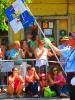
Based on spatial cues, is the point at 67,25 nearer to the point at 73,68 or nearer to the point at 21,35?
the point at 21,35

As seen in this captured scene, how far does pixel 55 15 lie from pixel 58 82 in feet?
17.7

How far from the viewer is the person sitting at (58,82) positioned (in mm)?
12797

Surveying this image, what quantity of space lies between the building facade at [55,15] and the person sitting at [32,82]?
16.0ft

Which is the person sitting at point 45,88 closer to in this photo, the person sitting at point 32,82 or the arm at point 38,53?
the person sitting at point 32,82

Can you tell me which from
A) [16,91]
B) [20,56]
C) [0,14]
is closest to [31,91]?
[16,91]

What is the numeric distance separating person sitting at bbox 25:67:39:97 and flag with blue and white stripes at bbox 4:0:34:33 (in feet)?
7.86

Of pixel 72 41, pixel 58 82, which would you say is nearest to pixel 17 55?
pixel 58 82

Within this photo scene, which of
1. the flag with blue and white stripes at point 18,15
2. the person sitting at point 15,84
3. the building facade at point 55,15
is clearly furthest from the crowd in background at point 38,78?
the building facade at point 55,15

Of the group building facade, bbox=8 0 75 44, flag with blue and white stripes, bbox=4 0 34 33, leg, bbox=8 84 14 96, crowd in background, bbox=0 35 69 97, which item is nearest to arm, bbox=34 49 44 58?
crowd in background, bbox=0 35 69 97

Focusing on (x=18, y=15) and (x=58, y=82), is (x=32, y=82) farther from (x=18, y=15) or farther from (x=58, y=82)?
(x=18, y=15)

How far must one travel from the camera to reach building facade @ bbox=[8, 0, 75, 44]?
17625 mm

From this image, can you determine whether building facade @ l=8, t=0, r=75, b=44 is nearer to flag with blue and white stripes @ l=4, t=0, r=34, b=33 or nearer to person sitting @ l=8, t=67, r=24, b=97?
person sitting @ l=8, t=67, r=24, b=97

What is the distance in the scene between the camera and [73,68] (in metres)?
8.23

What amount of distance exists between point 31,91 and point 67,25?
5515mm
